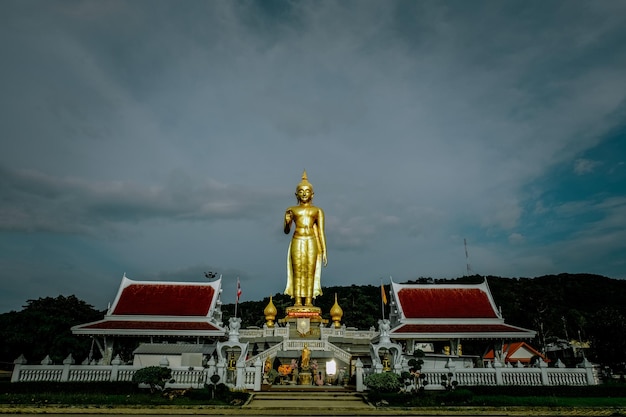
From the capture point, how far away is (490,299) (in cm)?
2866

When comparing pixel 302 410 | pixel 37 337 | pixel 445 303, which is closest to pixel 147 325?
pixel 37 337

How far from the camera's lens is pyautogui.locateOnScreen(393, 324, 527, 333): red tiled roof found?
24812 millimetres

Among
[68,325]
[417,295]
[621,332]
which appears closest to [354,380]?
[417,295]

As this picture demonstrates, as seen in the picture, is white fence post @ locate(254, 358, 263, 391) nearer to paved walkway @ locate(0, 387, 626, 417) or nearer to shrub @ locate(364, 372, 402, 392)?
paved walkway @ locate(0, 387, 626, 417)

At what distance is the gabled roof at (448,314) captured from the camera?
2472 centimetres

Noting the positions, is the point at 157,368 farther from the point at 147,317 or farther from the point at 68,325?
the point at 68,325

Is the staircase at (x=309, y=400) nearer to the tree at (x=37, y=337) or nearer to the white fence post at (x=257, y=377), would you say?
the white fence post at (x=257, y=377)

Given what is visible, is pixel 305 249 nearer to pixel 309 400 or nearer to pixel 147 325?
pixel 147 325

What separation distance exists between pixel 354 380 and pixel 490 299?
12.8 m

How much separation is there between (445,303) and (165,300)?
17400mm

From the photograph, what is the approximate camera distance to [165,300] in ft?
90.2

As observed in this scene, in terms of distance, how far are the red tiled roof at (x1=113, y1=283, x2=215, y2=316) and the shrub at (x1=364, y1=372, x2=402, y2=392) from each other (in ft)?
42.0

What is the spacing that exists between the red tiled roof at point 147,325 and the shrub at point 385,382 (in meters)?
10.9

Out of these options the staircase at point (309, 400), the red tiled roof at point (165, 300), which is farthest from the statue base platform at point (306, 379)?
the red tiled roof at point (165, 300)
